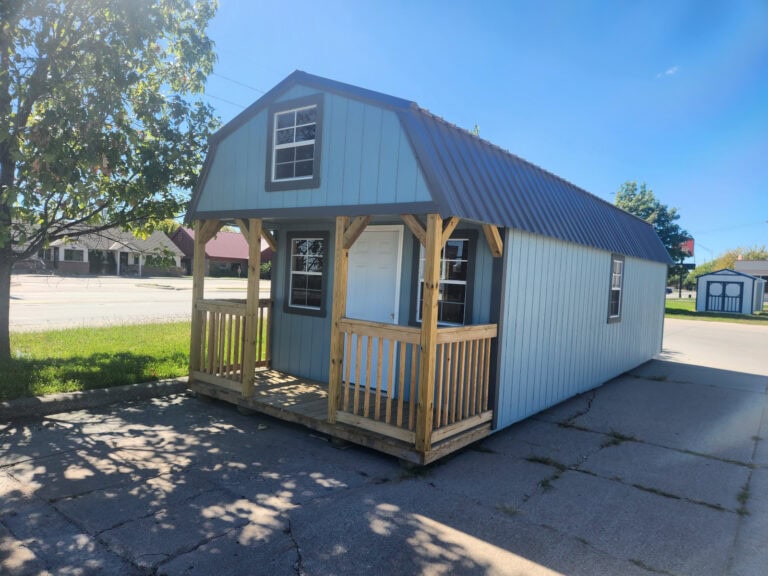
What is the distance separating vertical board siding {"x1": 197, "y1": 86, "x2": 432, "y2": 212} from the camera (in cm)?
476

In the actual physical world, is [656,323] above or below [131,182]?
below

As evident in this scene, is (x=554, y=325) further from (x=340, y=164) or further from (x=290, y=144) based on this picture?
(x=290, y=144)

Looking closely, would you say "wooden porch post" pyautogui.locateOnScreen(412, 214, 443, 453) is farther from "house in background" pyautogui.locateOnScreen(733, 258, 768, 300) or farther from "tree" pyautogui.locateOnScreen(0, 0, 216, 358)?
"house in background" pyautogui.locateOnScreen(733, 258, 768, 300)

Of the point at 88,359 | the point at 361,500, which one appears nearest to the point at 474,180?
the point at 361,500

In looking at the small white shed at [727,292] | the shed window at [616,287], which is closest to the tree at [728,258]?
the small white shed at [727,292]

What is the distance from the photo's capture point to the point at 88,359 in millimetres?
7664

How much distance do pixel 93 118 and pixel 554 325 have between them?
644 cm

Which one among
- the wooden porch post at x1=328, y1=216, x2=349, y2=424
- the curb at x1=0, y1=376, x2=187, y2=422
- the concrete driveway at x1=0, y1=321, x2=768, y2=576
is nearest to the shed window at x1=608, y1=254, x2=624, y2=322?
the concrete driveway at x1=0, y1=321, x2=768, y2=576

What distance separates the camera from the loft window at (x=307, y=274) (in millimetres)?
7230

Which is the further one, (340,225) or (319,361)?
(319,361)

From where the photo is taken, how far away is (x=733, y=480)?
4574 mm

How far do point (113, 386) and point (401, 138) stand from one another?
488cm

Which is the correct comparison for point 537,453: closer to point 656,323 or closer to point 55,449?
point 55,449

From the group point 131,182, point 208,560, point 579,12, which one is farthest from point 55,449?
point 579,12
